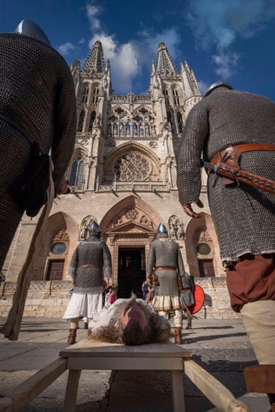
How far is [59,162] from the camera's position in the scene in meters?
1.71

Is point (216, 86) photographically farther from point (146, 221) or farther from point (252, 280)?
point (146, 221)

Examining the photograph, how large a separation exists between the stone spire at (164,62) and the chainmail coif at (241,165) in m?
34.1

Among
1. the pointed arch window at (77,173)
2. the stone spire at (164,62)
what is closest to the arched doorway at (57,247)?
the pointed arch window at (77,173)

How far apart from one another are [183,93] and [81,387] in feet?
103

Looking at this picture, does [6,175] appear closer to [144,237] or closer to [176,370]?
[176,370]

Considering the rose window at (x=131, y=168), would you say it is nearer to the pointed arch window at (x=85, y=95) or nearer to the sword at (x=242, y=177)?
the pointed arch window at (x=85, y=95)

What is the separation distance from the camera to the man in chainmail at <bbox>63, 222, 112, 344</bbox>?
402 centimetres

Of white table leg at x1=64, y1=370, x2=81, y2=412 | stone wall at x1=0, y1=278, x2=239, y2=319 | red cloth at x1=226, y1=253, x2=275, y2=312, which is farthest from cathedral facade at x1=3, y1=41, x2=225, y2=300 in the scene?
red cloth at x1=226, y1=253, x2=275, y2=312

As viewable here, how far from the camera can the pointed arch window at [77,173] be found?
64.9ft

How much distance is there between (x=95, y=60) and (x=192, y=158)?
1482 inches

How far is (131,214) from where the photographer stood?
16.4 metres

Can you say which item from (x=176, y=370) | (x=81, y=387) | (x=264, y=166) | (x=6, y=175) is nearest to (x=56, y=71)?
(x=6, y=175)

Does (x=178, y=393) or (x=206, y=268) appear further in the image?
(x=206, y=268)

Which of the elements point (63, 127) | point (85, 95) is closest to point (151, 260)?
point (63, 127)
